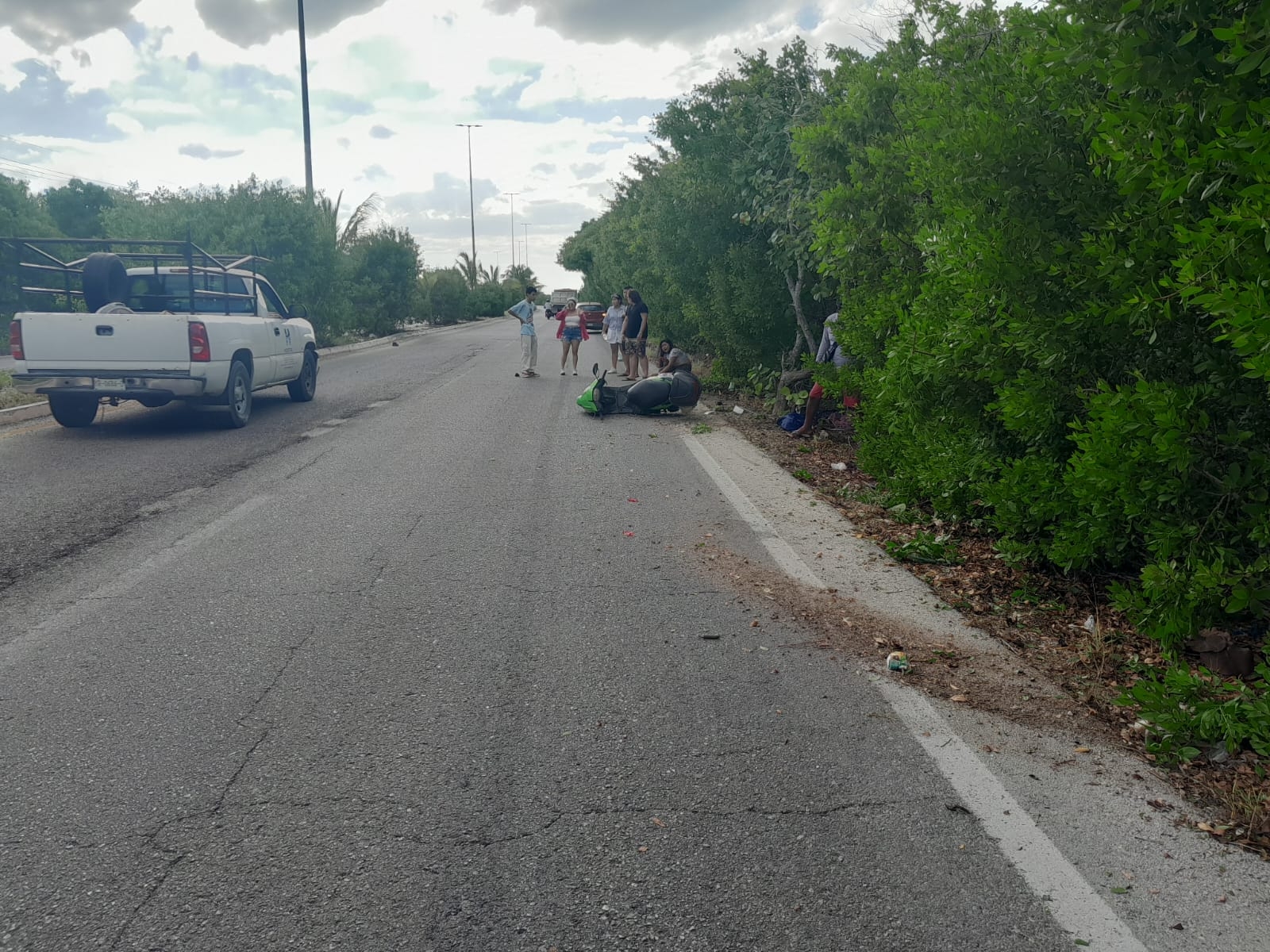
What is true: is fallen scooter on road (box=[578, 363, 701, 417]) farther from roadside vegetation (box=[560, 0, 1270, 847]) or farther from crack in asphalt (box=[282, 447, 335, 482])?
roadside vegetation (box=[560, 0, 1270, 847])

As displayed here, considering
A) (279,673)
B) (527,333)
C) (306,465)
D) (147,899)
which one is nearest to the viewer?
(147,899)

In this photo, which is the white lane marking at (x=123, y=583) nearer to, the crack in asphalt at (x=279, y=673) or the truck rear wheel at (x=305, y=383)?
the crack in asphalt at (x=279, y=673)

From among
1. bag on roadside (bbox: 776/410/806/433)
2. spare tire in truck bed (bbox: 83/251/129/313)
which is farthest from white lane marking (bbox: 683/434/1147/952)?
spare tire in truck bed (bbox: 83/251/129/313)

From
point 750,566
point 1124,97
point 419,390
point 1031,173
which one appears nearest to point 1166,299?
point 1124,97

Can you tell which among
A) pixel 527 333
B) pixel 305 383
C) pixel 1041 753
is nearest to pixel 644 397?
pixel 305 383

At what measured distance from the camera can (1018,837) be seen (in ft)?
10.5

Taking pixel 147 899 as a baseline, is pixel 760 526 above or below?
above

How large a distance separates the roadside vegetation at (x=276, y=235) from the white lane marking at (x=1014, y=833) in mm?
15762

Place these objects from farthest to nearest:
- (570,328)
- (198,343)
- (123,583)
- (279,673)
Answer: (570,328) → (198,343) → (123,583) → (279,673)

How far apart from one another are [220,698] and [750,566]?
340cm

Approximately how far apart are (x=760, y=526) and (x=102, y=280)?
32.0 ft

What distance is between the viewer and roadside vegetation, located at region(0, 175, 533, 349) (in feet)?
91.6

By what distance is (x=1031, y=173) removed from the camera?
5566 mm

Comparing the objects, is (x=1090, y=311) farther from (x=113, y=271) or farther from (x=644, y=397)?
(x=113, y=271)
